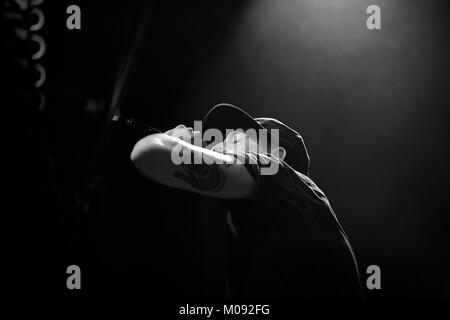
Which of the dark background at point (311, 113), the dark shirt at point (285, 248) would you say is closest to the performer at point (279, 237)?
the dark shirt at point (285, 248)

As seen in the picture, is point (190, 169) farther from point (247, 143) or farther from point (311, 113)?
point (311, 113)

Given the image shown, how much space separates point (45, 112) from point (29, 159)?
0.73 feet

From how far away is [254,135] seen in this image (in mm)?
1056

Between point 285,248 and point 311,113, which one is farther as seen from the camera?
point 311,113

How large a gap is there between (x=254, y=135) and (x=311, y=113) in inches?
40.0

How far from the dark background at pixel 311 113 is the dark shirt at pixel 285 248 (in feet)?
3.28

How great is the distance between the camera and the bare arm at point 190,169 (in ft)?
2.17

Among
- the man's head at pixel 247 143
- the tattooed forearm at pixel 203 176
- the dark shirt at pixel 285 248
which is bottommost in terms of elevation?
the dark shirt at pixel 285 248

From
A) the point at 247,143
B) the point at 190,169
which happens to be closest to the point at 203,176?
the point at 190,169

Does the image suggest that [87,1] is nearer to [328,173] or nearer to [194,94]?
[194,94]

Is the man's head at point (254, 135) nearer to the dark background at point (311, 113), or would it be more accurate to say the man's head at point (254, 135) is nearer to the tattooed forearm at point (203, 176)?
the tattooed forearm at point (203, 176)

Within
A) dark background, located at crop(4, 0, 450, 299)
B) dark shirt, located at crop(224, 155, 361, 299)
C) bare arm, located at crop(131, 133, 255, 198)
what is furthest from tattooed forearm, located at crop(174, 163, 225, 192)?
dark background, located at crop(4, 0, 450, 299)

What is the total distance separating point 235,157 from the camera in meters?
0.74

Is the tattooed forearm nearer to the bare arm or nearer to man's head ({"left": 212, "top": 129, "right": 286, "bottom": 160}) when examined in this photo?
the bare arm
